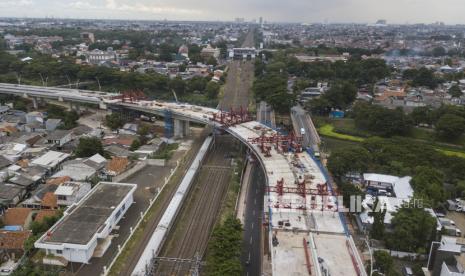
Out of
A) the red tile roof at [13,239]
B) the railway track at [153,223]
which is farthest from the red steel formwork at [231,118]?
the red tile roof at [13,239]

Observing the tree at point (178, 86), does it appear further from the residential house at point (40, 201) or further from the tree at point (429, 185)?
the tree at point (429, 185)

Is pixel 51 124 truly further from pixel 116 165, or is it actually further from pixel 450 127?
pixel 450 127

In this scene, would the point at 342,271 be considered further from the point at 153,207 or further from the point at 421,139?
the point at 421,139

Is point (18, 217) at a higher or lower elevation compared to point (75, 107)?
lower

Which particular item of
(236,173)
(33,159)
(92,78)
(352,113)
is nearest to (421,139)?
(352,113)

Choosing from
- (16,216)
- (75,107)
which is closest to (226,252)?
(16,216)

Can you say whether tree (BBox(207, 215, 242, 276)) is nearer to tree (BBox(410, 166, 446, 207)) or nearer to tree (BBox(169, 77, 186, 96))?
tree (BBox(410, 166, 446, 207))
